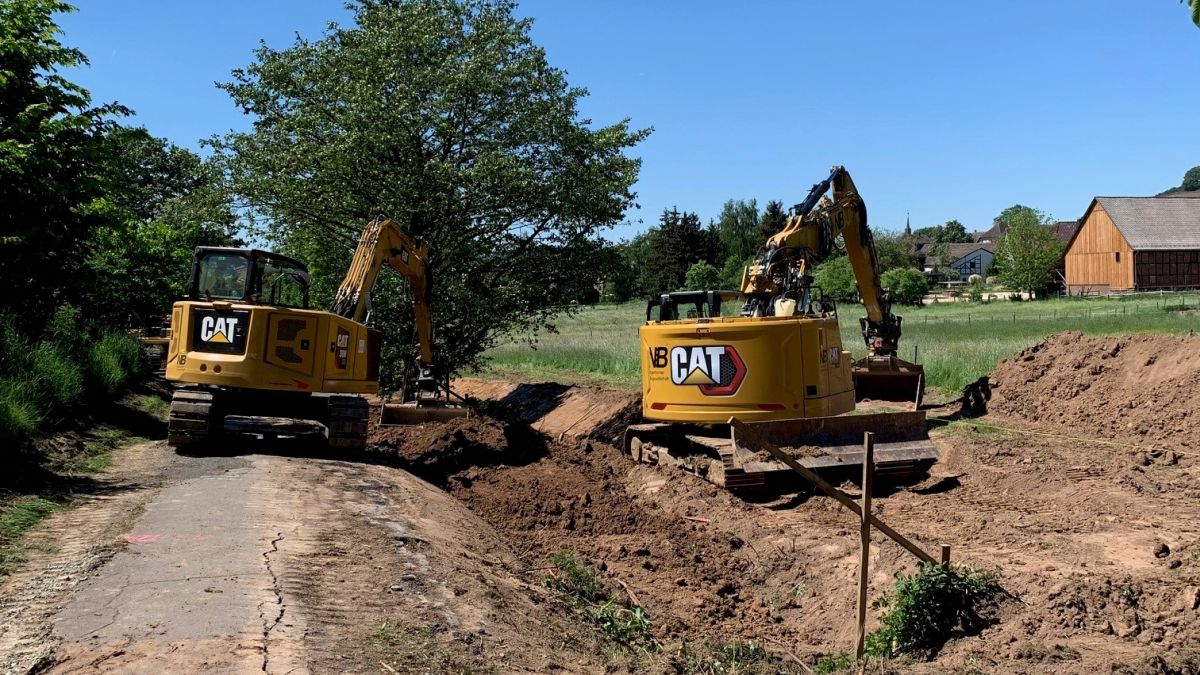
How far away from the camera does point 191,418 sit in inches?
552

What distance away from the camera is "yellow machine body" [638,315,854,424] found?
43.0ft

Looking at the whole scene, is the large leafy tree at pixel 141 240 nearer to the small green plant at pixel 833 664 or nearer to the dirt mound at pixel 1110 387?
the small green plant at pixel 833 664

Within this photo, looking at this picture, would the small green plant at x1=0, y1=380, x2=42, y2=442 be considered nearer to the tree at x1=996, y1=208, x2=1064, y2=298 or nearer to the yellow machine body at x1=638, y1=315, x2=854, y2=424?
the yellow machine body at x1=638, y1=315, x2=854, y2=424

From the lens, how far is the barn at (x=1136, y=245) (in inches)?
2457

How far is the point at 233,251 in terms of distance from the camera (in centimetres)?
1509

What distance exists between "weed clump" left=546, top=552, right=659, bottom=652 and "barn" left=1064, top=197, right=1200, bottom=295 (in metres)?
63.4

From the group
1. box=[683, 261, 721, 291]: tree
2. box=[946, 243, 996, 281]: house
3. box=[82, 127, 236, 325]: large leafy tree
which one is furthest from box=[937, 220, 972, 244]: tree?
box=[82, 127, 236, 325]: large leafy tree

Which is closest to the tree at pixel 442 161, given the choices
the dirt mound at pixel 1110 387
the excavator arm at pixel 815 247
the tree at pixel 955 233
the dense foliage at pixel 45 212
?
the dense foliage at pixel 45 212

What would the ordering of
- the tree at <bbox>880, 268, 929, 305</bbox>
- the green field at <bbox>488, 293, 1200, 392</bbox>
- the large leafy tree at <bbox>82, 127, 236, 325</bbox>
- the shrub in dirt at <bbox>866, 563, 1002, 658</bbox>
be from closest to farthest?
1. the shrub in dirt at <bbox>866, 563, 1002, 658</bbox>
2. the large leafy tree at <bbox>82, 127, 236, 325</bbox>
3. the green field at <bbox>488, 293, 1200, 392</bbox>
4. the tree at <bbox>880, 268, 929, 305</bbox>

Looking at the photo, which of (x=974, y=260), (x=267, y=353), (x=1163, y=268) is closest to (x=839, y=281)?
(x=1163, y=268)

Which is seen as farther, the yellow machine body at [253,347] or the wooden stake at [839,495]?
the yellow machine body at [253,347]

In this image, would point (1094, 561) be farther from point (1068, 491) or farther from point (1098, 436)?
point (1098, 436)

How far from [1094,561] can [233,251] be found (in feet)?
40.9

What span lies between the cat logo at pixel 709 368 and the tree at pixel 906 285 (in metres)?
53.4
